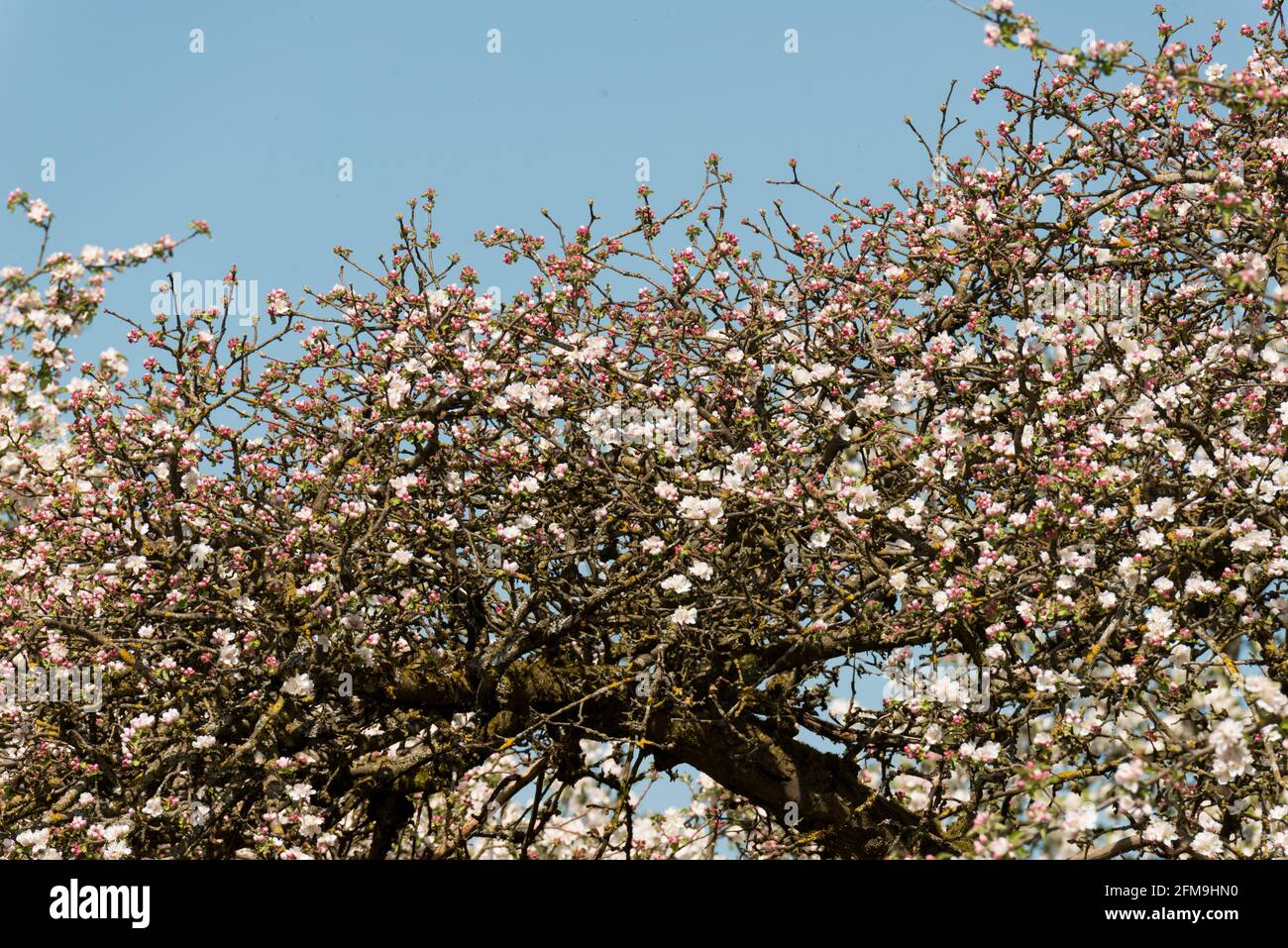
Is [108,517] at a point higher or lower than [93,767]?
higher

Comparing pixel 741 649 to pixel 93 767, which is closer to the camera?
pixel 93 767

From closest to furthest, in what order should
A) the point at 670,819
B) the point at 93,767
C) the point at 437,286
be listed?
the point at 93,767, the point at 437,286, the point at 670,819

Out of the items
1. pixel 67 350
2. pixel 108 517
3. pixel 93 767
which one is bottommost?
pixel 93 767

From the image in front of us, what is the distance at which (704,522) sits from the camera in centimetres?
816

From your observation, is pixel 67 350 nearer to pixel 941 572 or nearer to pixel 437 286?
pixel 437 286

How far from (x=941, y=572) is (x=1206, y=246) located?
11.5 feet

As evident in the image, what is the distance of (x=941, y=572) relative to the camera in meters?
7.89

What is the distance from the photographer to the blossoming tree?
25.8 feet

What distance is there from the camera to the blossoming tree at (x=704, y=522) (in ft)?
25.8

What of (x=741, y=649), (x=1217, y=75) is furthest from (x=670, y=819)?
(x=1217, y=75)

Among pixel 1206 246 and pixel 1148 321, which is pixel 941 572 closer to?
pixel 1148 321

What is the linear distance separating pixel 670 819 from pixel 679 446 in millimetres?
3611

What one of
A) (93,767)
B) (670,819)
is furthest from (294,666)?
(670,819)
